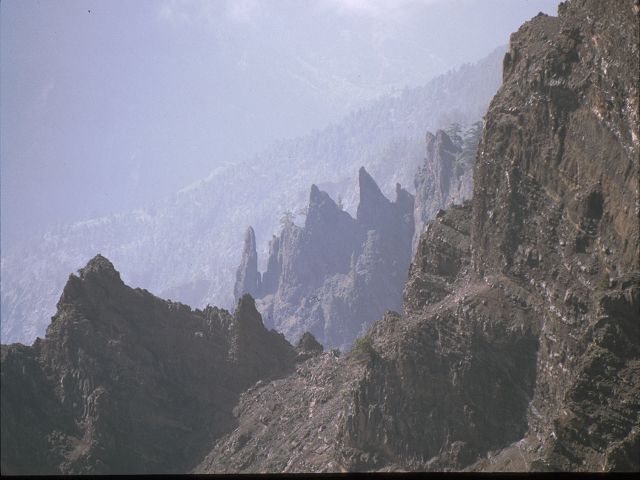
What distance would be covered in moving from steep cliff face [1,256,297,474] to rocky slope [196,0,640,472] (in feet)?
30.8

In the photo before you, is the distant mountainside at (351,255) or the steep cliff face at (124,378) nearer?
the steep cliff face at (124,378)

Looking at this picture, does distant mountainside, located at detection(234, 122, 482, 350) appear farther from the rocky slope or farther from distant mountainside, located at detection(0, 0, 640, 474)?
the rocky slope

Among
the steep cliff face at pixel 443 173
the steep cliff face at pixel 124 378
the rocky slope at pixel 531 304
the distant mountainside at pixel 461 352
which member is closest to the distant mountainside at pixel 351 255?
the steep cliff face at pixel 443 173

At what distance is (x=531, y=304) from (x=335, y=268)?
429 feet

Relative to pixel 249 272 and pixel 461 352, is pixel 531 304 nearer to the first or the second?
pixel 461 352

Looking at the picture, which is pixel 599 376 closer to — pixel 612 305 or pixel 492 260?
pixel 612 305

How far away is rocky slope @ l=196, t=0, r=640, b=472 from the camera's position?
26125 mm

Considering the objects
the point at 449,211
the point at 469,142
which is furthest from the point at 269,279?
the point at 449,211

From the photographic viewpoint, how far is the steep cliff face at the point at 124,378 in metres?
44.4

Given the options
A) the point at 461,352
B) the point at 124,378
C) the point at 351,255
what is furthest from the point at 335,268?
the point at 461,352

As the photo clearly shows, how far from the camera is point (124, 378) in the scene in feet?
156

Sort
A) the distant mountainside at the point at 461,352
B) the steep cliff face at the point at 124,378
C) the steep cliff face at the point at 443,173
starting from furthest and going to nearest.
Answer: the steep cliff face at the point at 443,173 → the steep cliff face at the point at 124,378 → the distant mountainside at the point at 461,352

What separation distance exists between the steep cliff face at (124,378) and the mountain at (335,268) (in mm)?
90460

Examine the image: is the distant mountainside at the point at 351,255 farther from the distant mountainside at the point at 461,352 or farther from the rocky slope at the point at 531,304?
the rocky slope at the point at 531,304
